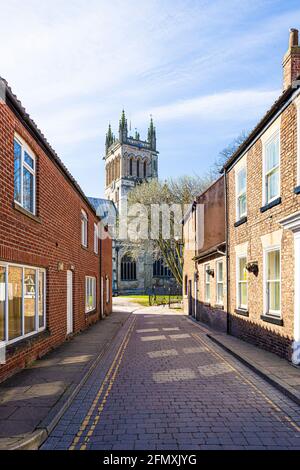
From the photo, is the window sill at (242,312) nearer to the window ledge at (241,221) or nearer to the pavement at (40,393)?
the window ledge at (241,221)

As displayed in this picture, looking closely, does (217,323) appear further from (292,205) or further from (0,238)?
(0,238)

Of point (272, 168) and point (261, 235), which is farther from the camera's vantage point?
point (261, 235)

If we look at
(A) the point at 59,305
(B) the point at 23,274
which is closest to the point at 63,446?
(B) the point at 23,274

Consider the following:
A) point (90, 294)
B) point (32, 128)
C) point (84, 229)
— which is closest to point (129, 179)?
point (90, 294)

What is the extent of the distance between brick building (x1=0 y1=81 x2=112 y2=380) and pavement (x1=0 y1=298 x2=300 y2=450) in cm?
78

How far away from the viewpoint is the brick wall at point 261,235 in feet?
32.8

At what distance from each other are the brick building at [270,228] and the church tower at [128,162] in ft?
213

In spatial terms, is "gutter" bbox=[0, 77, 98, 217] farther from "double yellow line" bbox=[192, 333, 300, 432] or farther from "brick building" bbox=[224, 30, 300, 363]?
"double yellow line" bbox=[192, 333, 300, 432]

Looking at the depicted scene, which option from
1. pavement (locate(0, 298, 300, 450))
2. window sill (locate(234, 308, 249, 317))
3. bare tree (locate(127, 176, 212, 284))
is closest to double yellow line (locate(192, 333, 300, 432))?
pavement (locate(0, 298, 300, 450))

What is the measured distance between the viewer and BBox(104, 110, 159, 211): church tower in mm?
81312

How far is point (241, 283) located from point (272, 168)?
4.79 metres

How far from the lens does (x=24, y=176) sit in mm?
9961

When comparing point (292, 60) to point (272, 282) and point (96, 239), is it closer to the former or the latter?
point (272, 282)

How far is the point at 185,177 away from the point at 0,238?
35.2 meters
